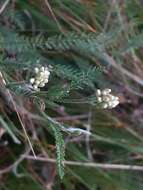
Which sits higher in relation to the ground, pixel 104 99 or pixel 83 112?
pixel 104 99

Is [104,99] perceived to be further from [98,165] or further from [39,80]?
[98,165]

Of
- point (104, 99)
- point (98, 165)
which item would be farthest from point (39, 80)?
point (98, 165)

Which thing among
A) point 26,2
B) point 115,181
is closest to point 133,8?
point 26,2

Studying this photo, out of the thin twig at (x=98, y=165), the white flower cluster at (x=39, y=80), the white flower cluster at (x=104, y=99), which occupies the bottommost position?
the thin twig at (x=98, y=165)

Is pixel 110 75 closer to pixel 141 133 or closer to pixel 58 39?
pixel 141 133

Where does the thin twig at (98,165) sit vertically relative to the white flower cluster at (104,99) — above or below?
below

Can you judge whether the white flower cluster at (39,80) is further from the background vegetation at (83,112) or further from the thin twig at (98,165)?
the thin twig at (98,165)

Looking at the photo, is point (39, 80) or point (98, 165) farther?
point (98, 165)

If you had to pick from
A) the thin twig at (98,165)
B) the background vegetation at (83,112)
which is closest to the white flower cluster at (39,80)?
the background vegetation at (83,112)

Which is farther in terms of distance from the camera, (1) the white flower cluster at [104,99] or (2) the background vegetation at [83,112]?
(2) the background vegetation at [83,112]
